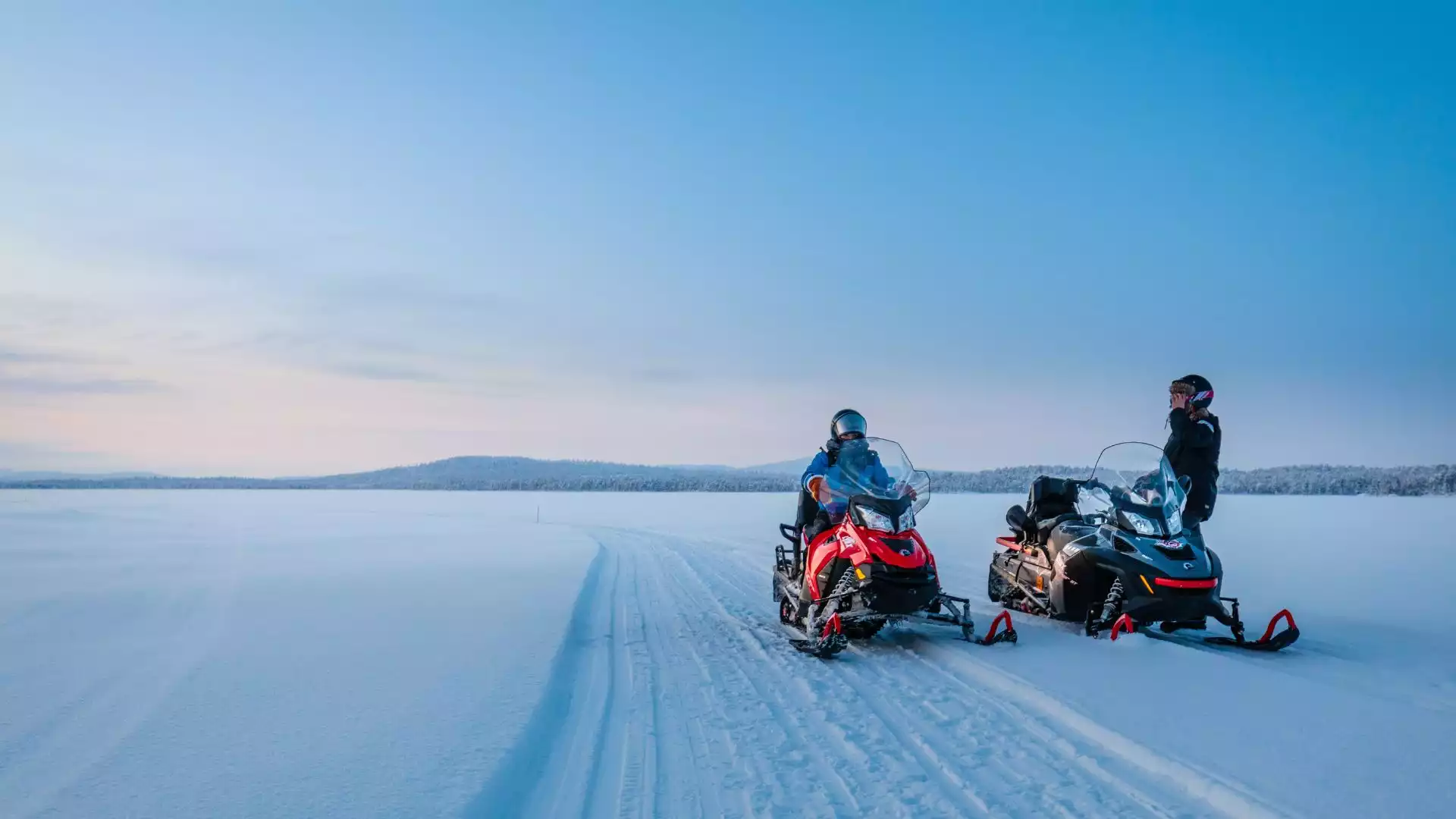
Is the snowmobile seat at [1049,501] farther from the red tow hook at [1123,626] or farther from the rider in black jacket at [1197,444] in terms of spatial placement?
the red tow hook at [1123,626]

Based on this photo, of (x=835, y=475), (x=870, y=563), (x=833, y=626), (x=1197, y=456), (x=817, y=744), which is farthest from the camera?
(x=1197, y=456)

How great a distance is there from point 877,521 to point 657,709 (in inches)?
102

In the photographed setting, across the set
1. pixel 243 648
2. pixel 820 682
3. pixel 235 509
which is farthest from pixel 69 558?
pixel 235 509

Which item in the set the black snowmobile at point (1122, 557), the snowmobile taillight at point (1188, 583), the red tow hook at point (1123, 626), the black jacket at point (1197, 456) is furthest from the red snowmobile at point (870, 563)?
the black jacket at point (1197, 456)

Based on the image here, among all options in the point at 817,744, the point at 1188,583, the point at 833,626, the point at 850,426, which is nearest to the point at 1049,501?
the point at 1188,583

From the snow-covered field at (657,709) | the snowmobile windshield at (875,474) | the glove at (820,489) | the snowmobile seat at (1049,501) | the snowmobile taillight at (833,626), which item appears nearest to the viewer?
the snow-covered field at (657,709)

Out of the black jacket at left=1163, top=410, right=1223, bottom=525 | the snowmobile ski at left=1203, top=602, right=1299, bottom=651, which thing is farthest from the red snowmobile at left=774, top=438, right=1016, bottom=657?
the black jacket at left=1163, top=410, right=1223, bottom=525

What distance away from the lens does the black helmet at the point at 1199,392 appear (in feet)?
25.6

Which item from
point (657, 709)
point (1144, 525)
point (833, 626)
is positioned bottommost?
point (657, 709)

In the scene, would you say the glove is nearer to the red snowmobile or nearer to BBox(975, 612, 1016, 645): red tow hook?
the red snowmobile

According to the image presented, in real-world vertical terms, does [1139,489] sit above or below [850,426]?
below

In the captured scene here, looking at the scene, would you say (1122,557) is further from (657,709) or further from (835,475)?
(657,709)

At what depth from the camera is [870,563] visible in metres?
6.46

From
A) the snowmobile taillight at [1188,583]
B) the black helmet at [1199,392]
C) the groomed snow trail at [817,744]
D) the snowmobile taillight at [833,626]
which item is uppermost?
the black helmet at [1199,392]
